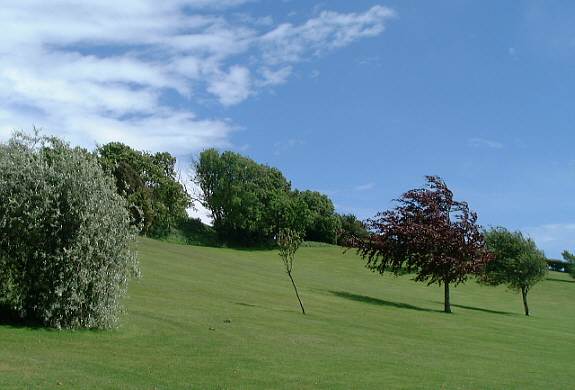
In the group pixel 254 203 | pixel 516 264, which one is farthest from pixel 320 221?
pixel 516 264

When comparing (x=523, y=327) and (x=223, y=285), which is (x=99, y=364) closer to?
(x=223, y=285)

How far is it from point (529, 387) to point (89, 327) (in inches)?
595

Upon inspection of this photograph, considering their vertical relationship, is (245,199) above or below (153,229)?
above

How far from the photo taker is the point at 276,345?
874 inches

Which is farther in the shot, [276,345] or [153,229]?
[153,229]

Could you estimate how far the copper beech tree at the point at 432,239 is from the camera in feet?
153

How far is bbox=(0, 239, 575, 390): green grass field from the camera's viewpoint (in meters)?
16.4

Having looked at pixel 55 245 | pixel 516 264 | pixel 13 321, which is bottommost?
pixel 13 321

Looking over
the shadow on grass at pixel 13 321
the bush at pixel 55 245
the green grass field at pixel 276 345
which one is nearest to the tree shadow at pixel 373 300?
the green grass field at pixel 276 345

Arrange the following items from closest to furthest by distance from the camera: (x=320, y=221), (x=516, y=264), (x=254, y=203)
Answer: (x=516, y=264) → (x=254, y=203) → (x=320, y=221)

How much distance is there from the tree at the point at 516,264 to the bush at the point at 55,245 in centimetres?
3704

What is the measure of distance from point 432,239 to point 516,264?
1090cm

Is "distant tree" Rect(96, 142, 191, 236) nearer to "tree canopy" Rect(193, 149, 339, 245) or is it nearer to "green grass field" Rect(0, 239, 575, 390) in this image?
"tree canopy" Rect(193, 149, 339, 245)

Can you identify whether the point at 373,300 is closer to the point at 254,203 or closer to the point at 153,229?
the point at 153,229
